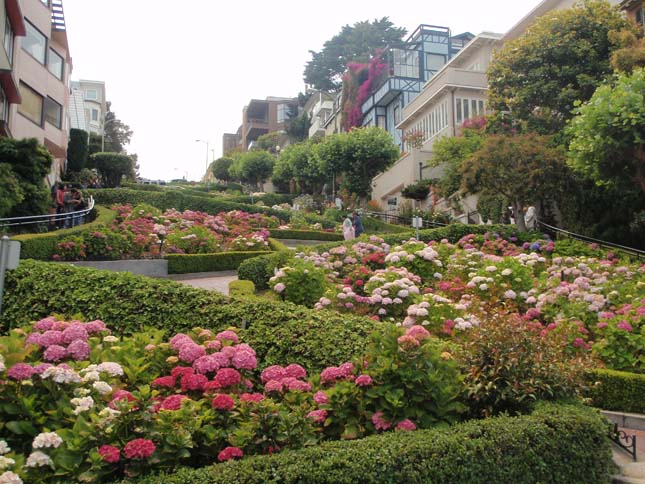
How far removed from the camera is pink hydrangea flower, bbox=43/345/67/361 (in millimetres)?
5352

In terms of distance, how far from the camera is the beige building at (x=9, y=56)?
67.4ft

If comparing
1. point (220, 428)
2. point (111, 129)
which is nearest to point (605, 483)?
point (220, 428)

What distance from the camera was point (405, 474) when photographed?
13.4ft

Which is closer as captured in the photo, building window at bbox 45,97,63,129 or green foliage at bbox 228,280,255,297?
green foliage at bbox 228,280,255,297

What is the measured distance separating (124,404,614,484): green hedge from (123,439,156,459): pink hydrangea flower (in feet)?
0.47

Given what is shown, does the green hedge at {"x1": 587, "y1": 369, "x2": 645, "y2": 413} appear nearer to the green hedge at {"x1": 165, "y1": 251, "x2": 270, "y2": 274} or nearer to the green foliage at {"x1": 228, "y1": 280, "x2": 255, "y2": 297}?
the green foliage at {"x1": 228, "y1": 280, "x2": 255, "y2": 297}

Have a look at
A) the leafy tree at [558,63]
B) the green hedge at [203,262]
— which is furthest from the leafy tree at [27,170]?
the leafy tree at [558,63]

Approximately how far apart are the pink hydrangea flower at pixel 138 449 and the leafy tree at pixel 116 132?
237 ft

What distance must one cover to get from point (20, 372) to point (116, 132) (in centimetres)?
7528

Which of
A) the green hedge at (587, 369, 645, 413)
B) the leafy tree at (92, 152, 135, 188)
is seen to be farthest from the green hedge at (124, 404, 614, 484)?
the leafy tree at (92, 152, 135, 188)

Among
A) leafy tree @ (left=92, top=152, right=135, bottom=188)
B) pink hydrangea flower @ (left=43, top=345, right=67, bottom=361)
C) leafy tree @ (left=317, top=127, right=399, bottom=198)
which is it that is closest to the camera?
pink hydrangea flower @ (left=43, top=345, right=67, bottom=361)

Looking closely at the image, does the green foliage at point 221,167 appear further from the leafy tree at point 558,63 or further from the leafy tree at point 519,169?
the leafy tree at point 519,169

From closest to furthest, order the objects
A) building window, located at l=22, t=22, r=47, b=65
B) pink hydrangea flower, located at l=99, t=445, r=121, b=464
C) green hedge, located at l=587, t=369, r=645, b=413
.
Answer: pink hydrangea flower, located at l=99, t=445, r=121, b=464, green hedge, located at l=587, t=369, r=645, b=413, building window, located at l=22, t=22, r=47, b=65

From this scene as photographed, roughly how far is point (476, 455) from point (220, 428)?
1868 millimetres
